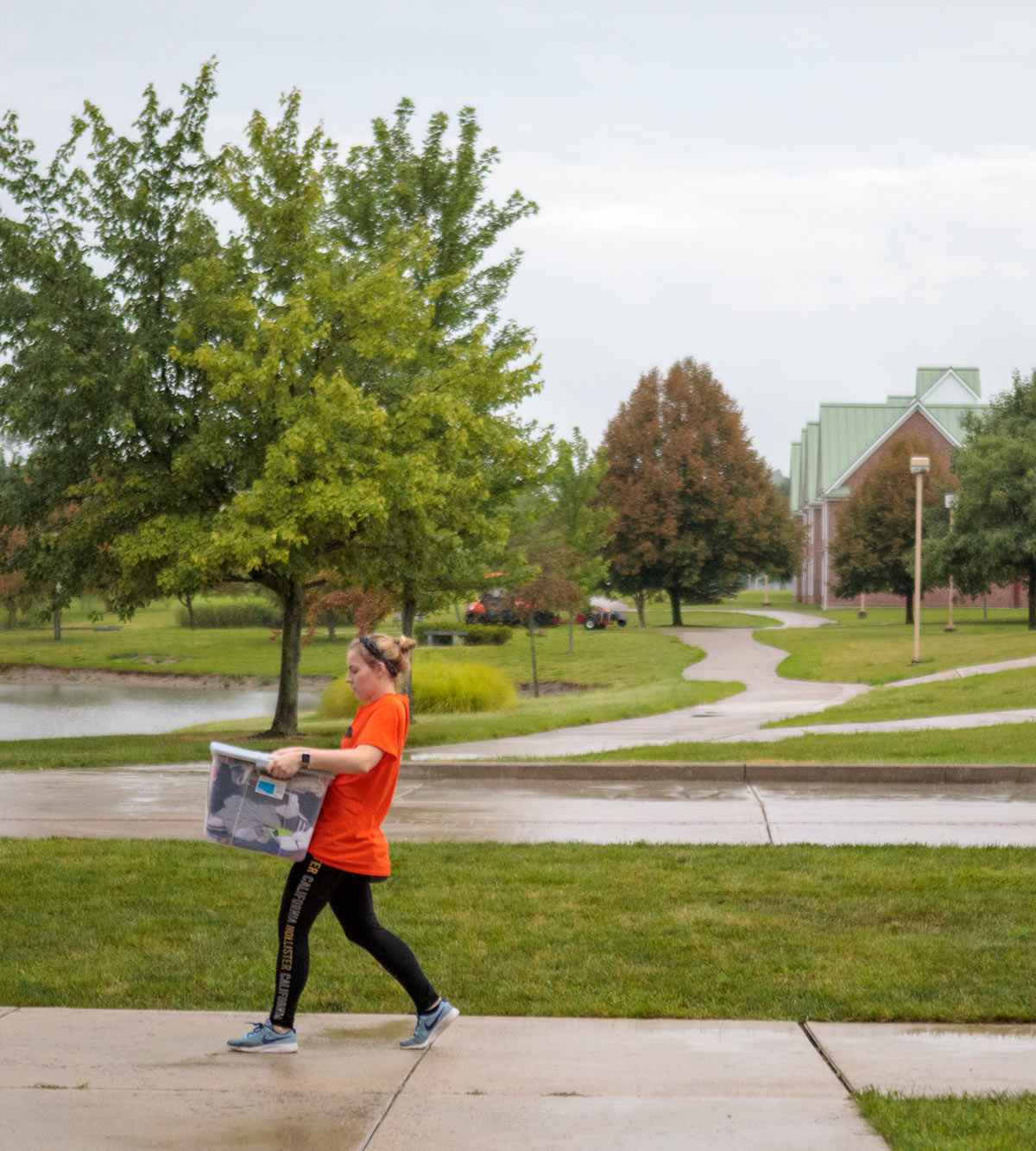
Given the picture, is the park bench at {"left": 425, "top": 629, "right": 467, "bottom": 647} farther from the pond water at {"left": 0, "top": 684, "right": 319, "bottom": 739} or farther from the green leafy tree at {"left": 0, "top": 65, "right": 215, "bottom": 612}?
the green leafy tree at {"left": 0, "top": 65, "right": 215, "bottom": 612}

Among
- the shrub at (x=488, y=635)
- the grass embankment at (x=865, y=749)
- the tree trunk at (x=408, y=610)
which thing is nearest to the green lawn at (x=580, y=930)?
the grass embankment at (x=865, y=749)

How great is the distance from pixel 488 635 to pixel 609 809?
38156 mm

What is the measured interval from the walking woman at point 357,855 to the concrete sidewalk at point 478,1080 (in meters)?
0.14

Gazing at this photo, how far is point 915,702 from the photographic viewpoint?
21812 mm

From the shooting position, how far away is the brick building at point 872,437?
7531 centimetres

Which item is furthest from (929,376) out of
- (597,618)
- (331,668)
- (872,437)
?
(331,668)

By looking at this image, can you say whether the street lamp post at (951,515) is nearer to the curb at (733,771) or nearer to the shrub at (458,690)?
the shrub at (458,690)

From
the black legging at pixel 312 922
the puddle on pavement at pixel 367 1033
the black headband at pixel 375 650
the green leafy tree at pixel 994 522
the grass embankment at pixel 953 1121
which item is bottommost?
the puddle on pavement at pixel 367 1033

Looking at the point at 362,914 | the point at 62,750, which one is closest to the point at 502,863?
the point at 362,914

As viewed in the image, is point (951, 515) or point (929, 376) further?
point (929, 376)

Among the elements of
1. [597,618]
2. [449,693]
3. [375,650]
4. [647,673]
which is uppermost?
[375,650]

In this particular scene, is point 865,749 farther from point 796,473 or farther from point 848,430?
point 796,473

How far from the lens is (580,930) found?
6.93 m

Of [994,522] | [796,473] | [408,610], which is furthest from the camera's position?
[796,473]
